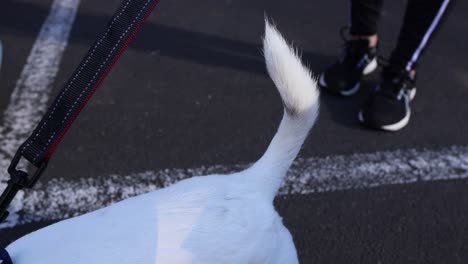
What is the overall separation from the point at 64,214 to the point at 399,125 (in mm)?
1465

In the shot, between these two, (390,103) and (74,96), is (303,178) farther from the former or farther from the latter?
(74,96)

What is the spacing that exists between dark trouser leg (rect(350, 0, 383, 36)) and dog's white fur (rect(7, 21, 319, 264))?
128 centimetres

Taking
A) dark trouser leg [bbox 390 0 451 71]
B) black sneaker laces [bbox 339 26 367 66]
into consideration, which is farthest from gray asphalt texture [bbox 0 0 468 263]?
dark trouser leg [bbox 390 0 451 71]

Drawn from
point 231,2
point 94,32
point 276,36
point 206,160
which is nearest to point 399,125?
point 206,160

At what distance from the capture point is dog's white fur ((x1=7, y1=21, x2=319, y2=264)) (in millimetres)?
1107

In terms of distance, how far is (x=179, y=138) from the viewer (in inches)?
87.5

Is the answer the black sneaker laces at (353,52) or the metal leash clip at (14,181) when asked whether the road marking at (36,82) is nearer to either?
the metal leash clip at (14,181)

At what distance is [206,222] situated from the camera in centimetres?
118

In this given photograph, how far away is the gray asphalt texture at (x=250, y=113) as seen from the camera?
72.7 inches

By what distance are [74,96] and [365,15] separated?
174cm

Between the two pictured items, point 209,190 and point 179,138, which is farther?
point 179,138

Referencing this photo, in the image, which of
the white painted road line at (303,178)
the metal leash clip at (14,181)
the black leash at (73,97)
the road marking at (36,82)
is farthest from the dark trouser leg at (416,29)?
the metal leash clip at (14,181)

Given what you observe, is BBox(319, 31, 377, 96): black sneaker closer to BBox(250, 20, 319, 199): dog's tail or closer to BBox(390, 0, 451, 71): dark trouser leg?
BBox(390, 0, 451, 71): dark trouser leg

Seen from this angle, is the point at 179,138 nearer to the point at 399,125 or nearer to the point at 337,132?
the point at 337,132
